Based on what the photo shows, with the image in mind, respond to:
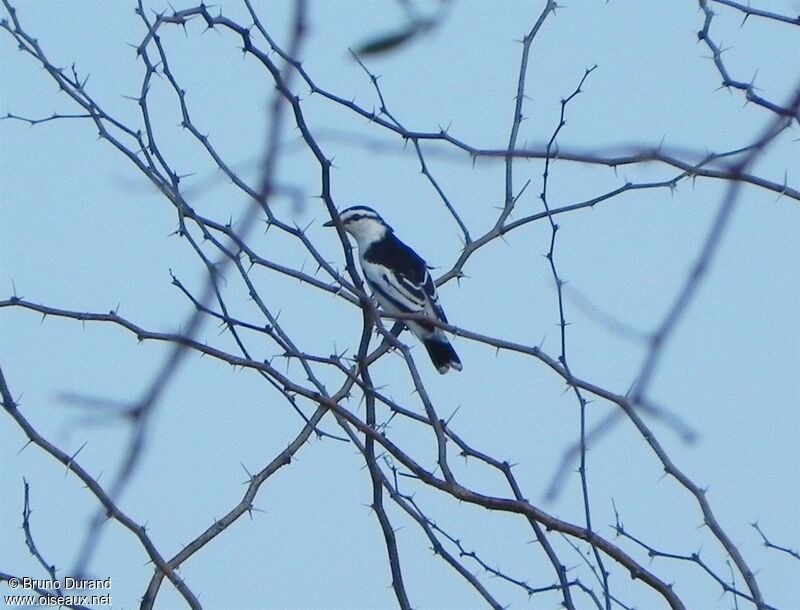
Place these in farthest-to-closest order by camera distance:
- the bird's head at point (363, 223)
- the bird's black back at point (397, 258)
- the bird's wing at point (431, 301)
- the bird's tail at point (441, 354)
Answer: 1. the bird's head at point (363, 223)
2. the bird's black back at point (397, 258)
3. the bird's wing at point (431, 301)
4. the bird's tail at point (441, 354)

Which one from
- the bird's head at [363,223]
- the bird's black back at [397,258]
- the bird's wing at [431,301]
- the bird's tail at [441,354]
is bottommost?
the bird's tail at [441,354]

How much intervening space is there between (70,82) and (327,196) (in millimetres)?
1294

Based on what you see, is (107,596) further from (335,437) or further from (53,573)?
(335,437)

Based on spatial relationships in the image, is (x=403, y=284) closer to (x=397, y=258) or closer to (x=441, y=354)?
(x=397, y=258)

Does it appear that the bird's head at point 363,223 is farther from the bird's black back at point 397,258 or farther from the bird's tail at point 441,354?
the bird's tail at point 441,354

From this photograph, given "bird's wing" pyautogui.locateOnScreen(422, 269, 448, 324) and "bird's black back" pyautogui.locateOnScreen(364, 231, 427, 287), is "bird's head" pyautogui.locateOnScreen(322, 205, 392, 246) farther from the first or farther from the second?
"bird's wing" pyautogui.locateOnScreen(422, 269, 448, 324)

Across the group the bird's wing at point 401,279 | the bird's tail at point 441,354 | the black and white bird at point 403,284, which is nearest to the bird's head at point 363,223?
the black and white bird at point 403,284

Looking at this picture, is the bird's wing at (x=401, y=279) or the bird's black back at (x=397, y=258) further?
the bird's black back at (x=397, y=258)

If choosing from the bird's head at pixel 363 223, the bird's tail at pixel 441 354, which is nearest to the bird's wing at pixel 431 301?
the bird's tail at pixel 441 354

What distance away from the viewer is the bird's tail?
8.61 meters

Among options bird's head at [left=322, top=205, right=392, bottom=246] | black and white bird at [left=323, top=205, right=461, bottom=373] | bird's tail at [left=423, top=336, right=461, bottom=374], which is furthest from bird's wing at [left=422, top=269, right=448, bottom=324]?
bird's head at [left=322, top=205, right=392, bottom=246]

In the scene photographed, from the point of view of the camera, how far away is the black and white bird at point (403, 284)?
8633 millimetres

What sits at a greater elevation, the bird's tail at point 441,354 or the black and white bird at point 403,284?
the black and white bird at point 403,284

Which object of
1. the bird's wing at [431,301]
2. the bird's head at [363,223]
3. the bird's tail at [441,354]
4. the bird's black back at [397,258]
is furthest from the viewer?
the bird's head at [363,223]
